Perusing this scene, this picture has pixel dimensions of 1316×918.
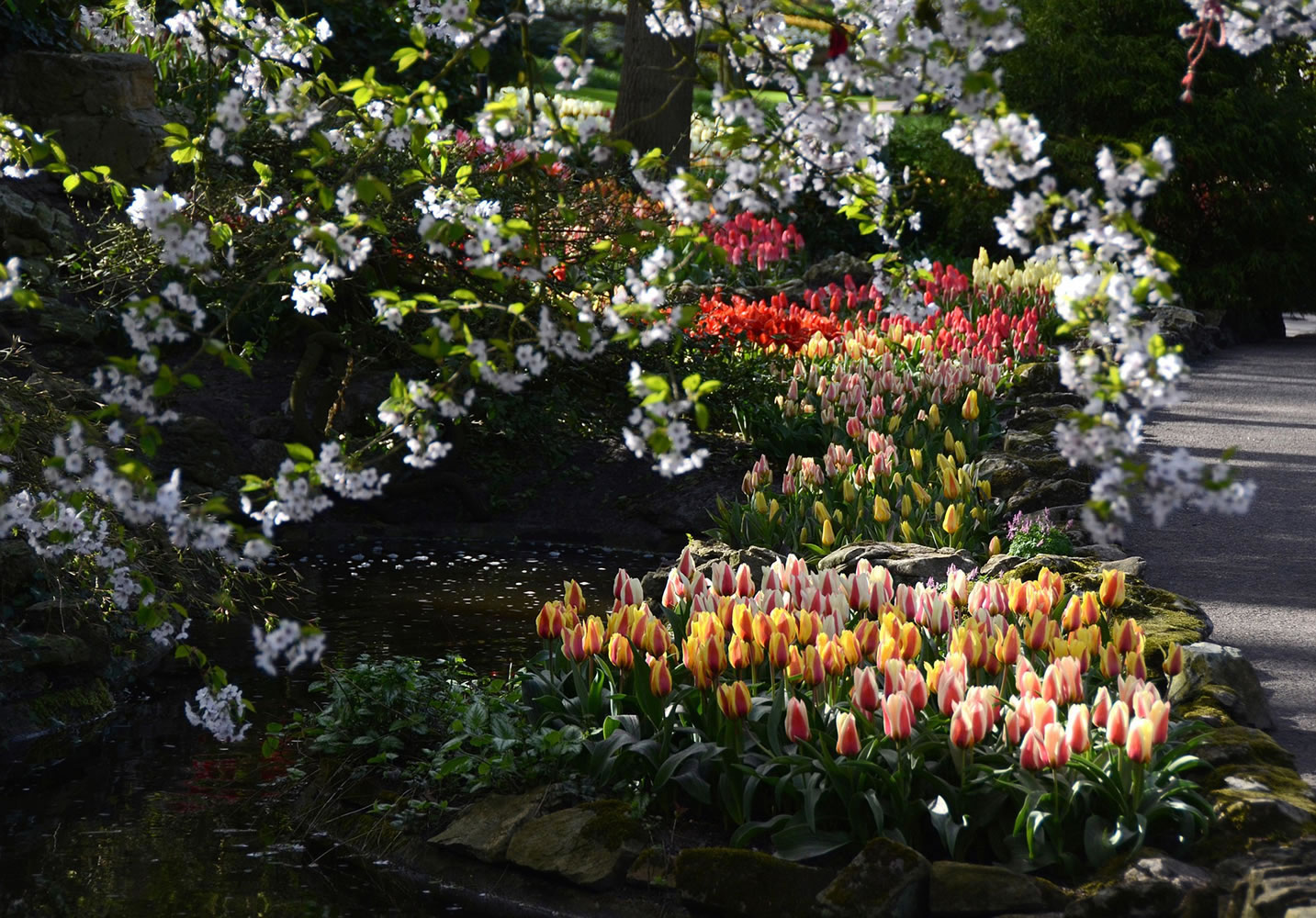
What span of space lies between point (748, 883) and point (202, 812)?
1.92 m

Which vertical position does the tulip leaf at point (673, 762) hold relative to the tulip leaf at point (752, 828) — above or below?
above

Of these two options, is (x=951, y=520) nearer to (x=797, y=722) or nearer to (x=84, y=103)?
(x=797, y=722)

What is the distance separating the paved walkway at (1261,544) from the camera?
4843 mm

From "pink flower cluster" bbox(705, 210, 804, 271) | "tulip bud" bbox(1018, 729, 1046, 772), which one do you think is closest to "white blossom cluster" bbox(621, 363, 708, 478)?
"tulip bud" bbox(1018, 729, 1046, 772)

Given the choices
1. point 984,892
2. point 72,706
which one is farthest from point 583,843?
point 72,706

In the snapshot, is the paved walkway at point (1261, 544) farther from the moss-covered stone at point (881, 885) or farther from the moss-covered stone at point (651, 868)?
the moss-covered stone at point (651, 868)

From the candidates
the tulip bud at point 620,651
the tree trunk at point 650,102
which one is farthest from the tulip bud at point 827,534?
the tree trunk at point 650,102

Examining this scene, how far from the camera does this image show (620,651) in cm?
405

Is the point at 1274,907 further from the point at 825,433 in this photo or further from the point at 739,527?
the point at 825,433

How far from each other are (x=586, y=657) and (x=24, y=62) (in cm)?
828

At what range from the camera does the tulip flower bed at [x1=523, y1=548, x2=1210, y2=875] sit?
348 centimetres

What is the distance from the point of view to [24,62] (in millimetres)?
10227

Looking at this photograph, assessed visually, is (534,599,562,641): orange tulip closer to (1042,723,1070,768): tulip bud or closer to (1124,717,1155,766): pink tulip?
(1042,723,1070,768): tulip bud

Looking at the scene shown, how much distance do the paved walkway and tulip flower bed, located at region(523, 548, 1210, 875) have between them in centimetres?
75
